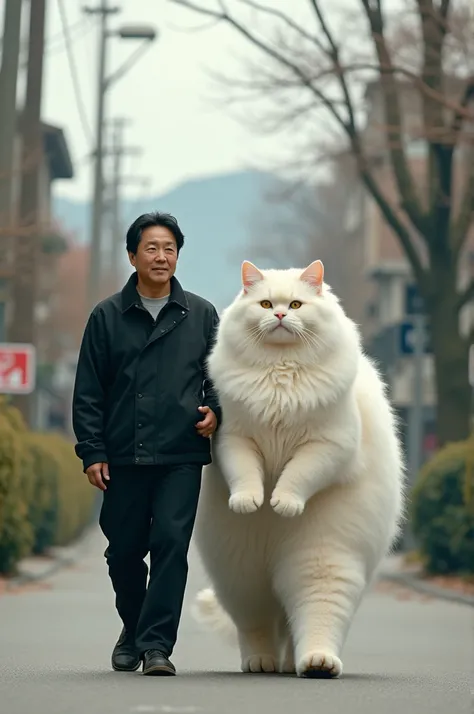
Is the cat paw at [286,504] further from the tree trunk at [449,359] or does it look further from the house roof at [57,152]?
the house roof at [57,152]

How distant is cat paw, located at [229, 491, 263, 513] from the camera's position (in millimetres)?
8406

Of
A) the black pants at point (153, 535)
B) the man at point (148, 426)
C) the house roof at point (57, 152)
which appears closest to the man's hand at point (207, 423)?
the man at point (148, 426)

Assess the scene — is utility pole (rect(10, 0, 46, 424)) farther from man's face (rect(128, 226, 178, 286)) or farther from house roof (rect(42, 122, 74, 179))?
house roof (rect(42, 122, 74, 179))

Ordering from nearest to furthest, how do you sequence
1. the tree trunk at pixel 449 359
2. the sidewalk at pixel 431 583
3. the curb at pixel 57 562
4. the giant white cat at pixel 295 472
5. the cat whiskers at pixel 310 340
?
the giant white cat at pixel 295 472, the cat whiskers at pixel 310 340, the sidewalk at pixel 431 583, the curb at pixel 57 562, the tree trunk at pixel 449 359

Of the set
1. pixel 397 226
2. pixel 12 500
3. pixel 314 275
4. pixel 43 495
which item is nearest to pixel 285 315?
pixel 314 275

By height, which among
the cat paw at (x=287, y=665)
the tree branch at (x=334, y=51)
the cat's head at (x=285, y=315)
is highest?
the tree branch at (x=334, y=51)

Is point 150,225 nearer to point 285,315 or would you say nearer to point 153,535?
point 285,315

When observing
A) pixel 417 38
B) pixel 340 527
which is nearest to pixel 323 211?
pixel 417 38

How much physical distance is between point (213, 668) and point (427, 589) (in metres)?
10.2

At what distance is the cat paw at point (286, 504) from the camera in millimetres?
8461

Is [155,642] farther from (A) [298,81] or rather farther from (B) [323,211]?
(B) [323,211]

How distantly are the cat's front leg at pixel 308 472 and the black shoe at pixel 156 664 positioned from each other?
0.90 metres

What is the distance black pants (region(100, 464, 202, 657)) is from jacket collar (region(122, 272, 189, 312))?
0.83 metres

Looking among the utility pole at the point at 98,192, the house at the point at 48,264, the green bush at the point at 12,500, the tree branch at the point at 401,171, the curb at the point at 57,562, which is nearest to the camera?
the green bush at the point at 12,500
